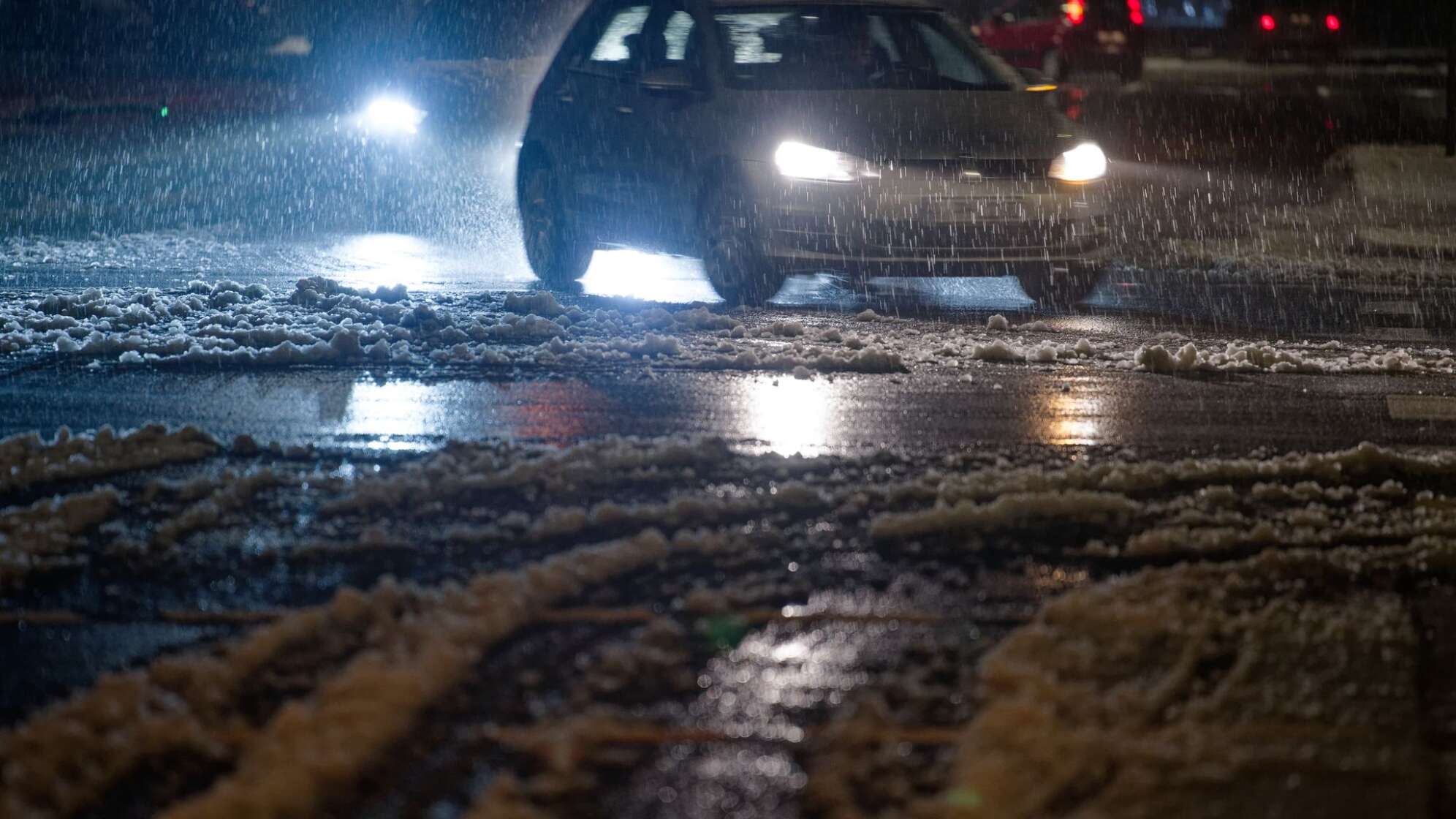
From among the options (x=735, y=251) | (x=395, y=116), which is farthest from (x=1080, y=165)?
(x=395, y=116)

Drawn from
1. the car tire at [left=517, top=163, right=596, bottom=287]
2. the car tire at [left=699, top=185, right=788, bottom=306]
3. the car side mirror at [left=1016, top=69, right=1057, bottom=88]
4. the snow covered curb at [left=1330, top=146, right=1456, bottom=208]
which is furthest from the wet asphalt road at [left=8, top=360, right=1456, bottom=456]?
the snow covered curb at [left=1330, top=146, right=1456, bottom=208]

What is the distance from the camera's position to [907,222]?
9.17 m

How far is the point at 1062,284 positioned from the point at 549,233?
123 inches

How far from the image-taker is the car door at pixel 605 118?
10008 mm

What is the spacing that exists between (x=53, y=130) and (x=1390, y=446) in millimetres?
19032

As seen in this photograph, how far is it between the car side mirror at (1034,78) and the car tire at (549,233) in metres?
2.77

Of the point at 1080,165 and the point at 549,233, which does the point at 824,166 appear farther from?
the point at 549,233

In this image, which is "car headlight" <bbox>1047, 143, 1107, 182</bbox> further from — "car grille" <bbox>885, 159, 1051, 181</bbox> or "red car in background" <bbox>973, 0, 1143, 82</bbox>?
"red car in background" <bbox>973, 0, 1143, 82</bbox>

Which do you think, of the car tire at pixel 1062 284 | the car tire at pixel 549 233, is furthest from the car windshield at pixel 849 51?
the car tire at pixel 549 233

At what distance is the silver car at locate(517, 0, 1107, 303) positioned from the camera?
30.2ft

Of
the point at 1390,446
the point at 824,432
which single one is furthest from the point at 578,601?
the point at 1390,446

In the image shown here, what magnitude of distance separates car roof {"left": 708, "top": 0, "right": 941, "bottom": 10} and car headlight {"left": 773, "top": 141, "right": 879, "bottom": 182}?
1.16 metres

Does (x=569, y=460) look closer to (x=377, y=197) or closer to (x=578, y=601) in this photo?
(x=578, y=601)

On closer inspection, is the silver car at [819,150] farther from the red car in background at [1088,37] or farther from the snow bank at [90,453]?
the red car in background at [1088,37]
